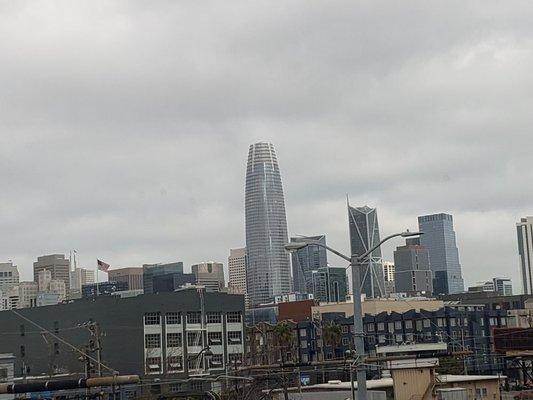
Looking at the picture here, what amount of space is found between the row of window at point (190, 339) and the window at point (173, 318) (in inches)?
60.9

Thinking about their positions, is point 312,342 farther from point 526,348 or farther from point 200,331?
point 526,348

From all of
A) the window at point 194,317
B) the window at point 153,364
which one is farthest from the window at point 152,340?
the window at point 194,317

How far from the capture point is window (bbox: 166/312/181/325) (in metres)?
126

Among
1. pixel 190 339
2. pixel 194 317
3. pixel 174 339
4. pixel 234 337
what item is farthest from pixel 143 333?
pixel 234 337

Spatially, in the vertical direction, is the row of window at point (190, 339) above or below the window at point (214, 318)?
below

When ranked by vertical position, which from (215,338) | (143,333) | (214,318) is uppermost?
(214,318)

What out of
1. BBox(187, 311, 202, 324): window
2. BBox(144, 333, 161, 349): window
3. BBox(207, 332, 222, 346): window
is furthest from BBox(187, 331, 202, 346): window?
BBox(144, 333, 161, 349): window

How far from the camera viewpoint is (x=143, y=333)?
124 m

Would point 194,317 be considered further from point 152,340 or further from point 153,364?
point 153,364

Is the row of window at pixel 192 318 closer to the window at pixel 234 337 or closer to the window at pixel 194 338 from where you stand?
the window at pixel 194 338

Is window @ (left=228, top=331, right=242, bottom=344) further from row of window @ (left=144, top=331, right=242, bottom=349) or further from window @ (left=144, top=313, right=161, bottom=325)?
window @ (left=144, top=313, right=161, bottom=325)

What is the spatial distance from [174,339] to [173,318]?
2.96 m

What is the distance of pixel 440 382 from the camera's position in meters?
64.2

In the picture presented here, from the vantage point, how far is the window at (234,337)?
133000 millimetres
